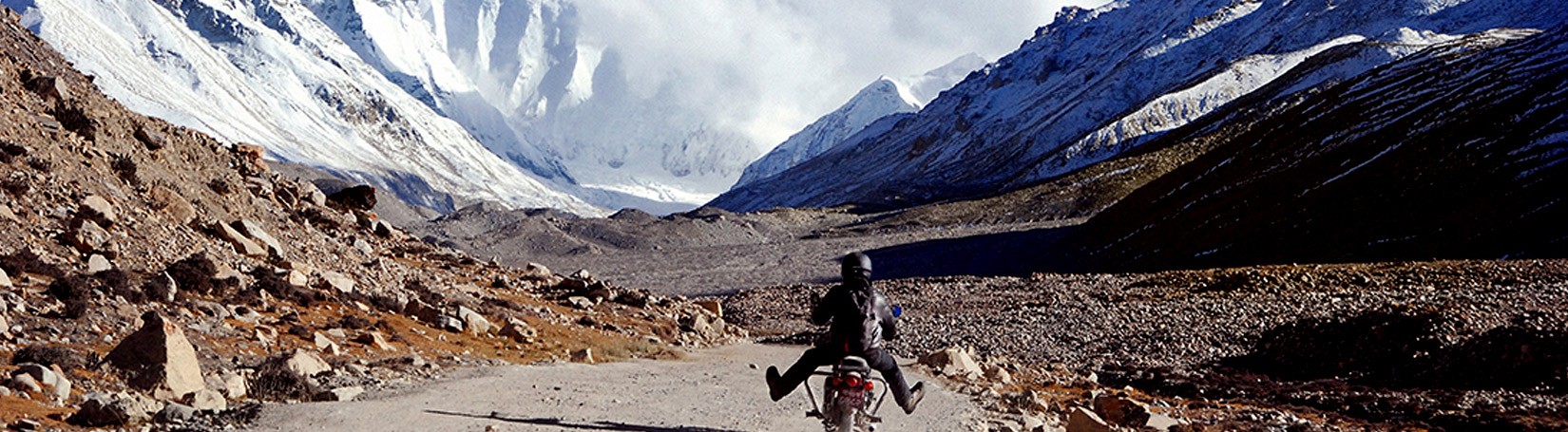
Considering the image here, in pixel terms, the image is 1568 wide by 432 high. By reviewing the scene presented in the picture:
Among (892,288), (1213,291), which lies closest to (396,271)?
(1213,291)

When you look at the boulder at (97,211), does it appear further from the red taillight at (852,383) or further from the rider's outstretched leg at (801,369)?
the red taillight at (852,383)

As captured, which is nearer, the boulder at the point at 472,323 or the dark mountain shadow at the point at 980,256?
the boulder at the point at 472,323

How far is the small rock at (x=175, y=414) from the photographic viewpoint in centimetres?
1096

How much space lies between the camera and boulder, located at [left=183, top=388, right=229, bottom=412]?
11.7 m

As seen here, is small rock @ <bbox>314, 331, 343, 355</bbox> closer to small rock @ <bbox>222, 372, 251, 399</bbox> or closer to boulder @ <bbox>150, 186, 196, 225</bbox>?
small rock @ <bbox>222, 372, 251, 399</bbox>

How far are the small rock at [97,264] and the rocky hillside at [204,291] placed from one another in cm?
4

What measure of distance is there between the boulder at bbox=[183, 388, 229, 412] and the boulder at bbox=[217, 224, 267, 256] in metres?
15.2

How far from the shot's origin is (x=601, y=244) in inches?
5251

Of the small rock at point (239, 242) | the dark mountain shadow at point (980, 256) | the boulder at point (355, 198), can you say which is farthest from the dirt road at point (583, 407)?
the dark mountain shadow at point (980, 256)

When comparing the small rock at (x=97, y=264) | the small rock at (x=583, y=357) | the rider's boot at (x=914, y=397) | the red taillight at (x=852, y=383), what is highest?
the red taillight at (x=852, y=383)

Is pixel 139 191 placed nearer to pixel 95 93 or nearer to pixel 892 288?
pixel 95 93

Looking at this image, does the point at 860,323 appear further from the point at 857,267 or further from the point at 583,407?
the point at 583,407

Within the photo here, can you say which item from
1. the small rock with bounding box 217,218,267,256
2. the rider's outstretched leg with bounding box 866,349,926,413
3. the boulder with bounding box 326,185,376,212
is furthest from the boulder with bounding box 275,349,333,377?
the boulder with bounding box 326,185,376,212

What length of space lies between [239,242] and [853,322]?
19825mm
